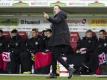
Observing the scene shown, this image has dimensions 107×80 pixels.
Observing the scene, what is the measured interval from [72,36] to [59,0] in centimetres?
188

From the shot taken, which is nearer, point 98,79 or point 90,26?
point 98,79

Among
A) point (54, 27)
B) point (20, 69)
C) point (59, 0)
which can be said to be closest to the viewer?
point (54, 27)

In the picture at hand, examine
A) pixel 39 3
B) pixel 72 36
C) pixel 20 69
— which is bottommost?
pixel 20 69

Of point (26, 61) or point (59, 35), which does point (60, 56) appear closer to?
point (59, 35)

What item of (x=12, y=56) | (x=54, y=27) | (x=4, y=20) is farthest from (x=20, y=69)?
(x=54, y=27)

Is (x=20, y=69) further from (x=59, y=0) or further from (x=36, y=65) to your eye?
(x=59, y=0)

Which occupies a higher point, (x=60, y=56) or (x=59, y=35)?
(x=59, y=35)

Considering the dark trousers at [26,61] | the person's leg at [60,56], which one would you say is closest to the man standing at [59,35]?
the person's leg at [60,56]

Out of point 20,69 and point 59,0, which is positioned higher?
point 59,0

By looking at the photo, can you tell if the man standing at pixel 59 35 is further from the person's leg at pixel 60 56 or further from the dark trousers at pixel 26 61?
the dark trousers at pixel 26 61

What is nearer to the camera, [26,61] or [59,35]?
[59,35]

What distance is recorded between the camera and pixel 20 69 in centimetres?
1764

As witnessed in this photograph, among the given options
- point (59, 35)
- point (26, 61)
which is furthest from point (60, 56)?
point (26, 61)

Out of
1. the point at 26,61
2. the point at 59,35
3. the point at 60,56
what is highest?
the point at 59,35
